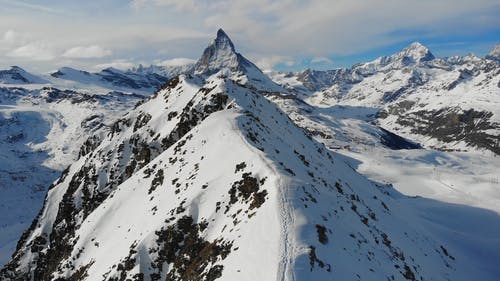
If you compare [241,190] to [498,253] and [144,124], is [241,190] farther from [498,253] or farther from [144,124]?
[498,253]

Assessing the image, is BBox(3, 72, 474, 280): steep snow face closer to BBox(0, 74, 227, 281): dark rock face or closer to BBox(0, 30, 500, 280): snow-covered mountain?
BBox(0, 30, 500, 280): snow-covered mountain

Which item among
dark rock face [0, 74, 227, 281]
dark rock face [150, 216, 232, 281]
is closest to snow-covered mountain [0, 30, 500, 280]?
dark rock face [150, 216, 232, 281]

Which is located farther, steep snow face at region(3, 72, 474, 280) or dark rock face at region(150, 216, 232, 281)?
dark rock face at region(150, 216, 232, 281)

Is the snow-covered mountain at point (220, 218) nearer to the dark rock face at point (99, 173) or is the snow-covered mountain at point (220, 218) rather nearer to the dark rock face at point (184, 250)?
the dark rock face at point (184, 250)

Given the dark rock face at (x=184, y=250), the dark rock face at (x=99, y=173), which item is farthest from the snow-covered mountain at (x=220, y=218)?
the dark rock face at (x=99, y=173)

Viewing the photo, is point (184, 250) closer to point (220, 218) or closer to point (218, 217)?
point (218, 217)

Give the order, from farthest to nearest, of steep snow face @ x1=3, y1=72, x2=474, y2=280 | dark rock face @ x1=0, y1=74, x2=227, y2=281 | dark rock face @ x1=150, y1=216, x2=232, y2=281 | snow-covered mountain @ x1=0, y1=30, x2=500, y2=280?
dark rock face @ x1=0, y1=74, x2=227, y2=281 → dark rock face @ x1=150, y1=216, x2=232, y2=281 → snow-covered mountain @ x1=0, y1=30, x2=500, y2=280 → steep snow face @ x1=3, y1=72, x2=474, y2=280

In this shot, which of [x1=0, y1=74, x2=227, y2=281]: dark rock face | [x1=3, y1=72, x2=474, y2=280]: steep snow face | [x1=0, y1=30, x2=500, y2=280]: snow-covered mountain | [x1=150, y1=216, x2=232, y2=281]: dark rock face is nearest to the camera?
[x1=3, y1=72, x2=474, y2=280]: steep snow face

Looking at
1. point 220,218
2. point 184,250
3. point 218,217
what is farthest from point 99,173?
point 220,218

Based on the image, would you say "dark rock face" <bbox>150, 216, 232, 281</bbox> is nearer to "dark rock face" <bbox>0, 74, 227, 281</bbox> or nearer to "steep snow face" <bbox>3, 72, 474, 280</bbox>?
"steep snow face" <bbox>3, 72, 474, 280</bbox>
